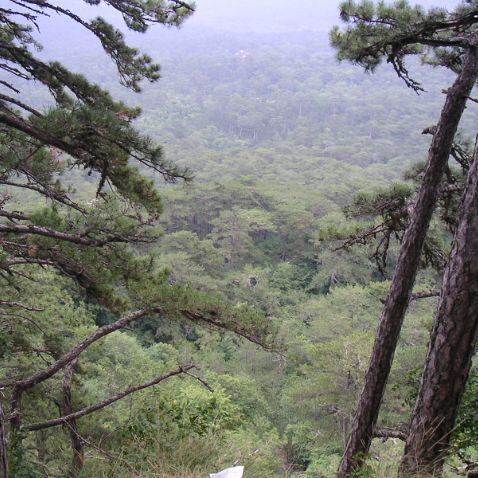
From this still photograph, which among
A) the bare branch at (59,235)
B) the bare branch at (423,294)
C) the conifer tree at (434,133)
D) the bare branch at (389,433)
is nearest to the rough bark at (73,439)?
the bare branch at (59,235)

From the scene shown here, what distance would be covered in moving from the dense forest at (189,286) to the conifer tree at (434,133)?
0.21 feet

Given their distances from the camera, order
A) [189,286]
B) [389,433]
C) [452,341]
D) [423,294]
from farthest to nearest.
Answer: [423,294] → [189,286] → [389,433] → [452,341]

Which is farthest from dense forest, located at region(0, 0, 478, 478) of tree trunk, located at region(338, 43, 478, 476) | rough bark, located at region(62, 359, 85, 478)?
tree trunk, located at region(338, 43, 478, 476)

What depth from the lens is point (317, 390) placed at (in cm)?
1215

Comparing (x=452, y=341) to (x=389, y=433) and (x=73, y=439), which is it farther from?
(x=73, y=439)

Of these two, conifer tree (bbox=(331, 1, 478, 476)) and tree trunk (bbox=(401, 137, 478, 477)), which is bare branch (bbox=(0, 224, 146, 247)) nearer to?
conifer tree (bbox=(331, 1, 478, 476))

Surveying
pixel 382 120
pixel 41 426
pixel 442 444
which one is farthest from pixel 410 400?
pixel 382 120

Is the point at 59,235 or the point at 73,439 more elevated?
the point at 59,235

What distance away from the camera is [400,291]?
306cm

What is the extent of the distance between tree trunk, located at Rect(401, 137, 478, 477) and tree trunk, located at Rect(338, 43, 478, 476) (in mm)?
579

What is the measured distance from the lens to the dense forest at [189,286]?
9.07 feet

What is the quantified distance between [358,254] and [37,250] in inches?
792

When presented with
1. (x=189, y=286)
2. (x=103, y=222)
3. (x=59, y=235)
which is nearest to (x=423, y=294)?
(x=189, y=286)

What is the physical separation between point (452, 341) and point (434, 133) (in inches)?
55.5
